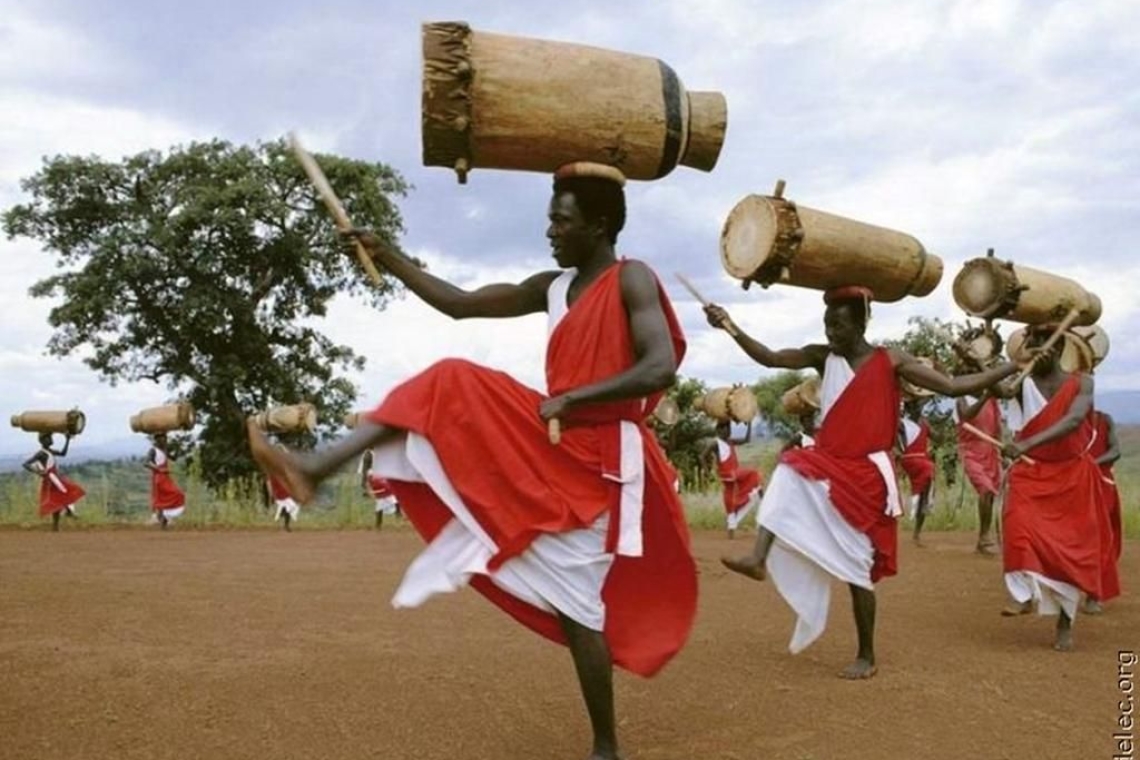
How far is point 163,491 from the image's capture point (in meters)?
15.4

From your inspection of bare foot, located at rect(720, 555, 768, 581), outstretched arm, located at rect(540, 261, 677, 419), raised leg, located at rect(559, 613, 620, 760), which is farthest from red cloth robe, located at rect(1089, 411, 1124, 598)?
outstretched arm, located at rect(540, 261, 677, 419)

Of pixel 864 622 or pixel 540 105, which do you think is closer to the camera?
pixel 540 105

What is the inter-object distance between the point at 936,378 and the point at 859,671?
1.41 meters

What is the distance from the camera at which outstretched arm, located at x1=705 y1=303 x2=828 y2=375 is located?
18.3 feet

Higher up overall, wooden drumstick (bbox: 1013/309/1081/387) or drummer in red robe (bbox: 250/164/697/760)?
wooden drumstick (bbox: 1013/309/1081/387)

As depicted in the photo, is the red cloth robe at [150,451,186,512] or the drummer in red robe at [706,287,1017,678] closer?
the drummer in red robe at [706,287,1017,678]

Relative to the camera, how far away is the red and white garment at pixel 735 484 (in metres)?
13.9

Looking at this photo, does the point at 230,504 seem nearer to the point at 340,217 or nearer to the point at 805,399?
the point at 805,399

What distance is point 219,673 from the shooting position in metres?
4.88

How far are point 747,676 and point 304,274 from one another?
18.5 metres

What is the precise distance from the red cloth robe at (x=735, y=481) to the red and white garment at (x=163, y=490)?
24.6 feet

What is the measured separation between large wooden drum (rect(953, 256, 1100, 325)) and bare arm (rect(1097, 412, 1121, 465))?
1791 mm

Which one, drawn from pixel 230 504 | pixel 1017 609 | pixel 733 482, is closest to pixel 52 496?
pixel 230 504

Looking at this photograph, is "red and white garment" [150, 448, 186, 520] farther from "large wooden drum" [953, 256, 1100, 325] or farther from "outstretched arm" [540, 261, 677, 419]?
"outstretched arm" [540, 261, 677, 419]
